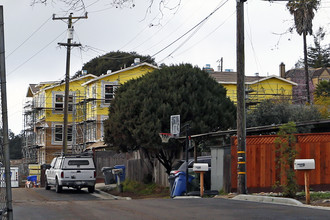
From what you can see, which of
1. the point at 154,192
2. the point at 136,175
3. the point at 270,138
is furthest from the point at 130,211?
the point at 136,175

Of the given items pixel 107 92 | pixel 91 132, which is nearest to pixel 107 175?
pixel 107 92

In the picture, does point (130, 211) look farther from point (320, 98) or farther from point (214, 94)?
point (320, 98)

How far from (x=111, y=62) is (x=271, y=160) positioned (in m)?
61.1

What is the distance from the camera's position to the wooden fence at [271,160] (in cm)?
2116

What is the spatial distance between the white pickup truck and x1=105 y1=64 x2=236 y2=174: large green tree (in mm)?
2559

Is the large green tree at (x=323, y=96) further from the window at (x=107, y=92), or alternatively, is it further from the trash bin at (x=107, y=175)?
the window at (x=107, y=92)

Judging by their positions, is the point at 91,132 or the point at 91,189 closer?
the point at 91,189

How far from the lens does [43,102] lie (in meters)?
73.2

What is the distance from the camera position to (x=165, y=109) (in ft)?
104

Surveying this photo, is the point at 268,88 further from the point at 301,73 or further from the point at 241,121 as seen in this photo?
the point at 241,121

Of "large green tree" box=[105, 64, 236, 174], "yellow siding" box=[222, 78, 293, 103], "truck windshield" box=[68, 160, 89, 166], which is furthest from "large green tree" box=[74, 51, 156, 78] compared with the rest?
"truck windshield" box=[68, 160, 89, 166]

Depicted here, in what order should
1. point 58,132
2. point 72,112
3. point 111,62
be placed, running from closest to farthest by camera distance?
point 72,112
point 58,132
point 111,62

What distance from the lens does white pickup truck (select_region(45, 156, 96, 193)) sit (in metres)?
31.8

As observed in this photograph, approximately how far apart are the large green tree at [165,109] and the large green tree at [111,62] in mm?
45520
